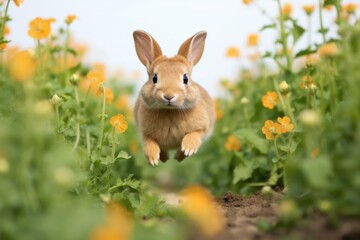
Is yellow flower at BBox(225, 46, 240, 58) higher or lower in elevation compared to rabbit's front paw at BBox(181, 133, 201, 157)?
higher

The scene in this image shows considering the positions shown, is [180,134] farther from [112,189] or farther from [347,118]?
[347,118]

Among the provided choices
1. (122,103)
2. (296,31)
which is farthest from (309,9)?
(122,103)

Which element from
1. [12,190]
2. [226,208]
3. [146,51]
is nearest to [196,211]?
[12,190]

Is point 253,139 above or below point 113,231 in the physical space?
below

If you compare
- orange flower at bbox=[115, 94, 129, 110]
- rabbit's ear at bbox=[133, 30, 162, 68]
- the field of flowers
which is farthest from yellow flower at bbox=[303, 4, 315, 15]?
orange flower at bbox=[115, 94, 129, 110]

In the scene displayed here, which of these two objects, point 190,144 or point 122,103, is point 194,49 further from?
point 122,103

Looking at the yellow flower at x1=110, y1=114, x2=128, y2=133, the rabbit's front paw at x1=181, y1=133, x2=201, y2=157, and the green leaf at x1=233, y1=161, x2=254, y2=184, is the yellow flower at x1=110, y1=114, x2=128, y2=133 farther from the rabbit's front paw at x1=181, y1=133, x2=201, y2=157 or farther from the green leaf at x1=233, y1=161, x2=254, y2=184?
the green leaf at x1=233, y1=161, x2=254, y2=184

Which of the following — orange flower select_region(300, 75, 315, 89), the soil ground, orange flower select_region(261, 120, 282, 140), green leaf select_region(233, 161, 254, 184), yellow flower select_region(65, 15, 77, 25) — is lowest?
green leaf select_region(233, 161, 254, 184)
